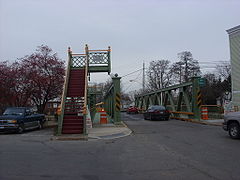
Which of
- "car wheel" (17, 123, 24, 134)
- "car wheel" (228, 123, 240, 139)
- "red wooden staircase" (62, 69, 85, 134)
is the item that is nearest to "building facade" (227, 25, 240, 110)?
"car wheel" (228, 123, 240, 139)

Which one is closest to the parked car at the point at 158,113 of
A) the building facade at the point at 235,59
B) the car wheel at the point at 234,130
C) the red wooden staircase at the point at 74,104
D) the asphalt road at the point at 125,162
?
the building facade at the point at 235,59

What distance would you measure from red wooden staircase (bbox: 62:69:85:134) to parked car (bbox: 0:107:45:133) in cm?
277

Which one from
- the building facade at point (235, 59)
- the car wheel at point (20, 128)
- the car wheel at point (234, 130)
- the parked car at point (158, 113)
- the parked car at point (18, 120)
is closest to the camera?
the car wheel at point (234, 130)

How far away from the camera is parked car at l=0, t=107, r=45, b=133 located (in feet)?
41.9

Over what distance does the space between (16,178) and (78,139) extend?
5515mm

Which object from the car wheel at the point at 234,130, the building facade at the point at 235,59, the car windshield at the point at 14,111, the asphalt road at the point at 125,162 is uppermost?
the building facade at the point at 235,59

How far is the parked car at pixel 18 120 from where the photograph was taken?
1278 centimetres

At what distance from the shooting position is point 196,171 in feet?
16.9

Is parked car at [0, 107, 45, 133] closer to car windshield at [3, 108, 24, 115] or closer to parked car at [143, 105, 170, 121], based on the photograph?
car windshield at [3, 108, 24, 115]

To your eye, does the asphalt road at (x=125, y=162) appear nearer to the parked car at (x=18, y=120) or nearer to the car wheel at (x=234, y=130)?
the car wheel at (x=234, y=130)

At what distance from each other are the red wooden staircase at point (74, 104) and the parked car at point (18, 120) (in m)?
2.77

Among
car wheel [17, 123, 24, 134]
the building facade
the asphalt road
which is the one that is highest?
the building facade

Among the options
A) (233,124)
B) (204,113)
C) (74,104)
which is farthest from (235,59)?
(74,104)

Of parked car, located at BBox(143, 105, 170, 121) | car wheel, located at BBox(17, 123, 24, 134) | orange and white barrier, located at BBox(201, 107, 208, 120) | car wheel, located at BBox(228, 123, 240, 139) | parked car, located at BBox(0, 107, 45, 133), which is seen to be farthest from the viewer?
parked car, located at BBox(143, 105, 170, 121)
